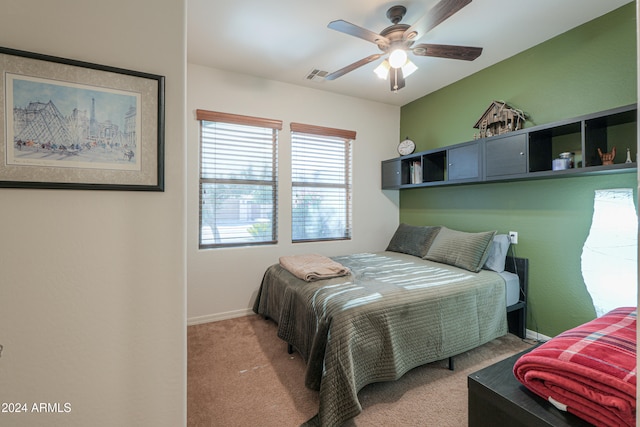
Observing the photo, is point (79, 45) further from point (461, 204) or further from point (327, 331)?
point (461, 204)

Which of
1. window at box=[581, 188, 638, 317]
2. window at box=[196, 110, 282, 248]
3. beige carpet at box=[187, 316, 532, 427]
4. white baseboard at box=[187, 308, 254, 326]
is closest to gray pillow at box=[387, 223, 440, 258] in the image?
beige carpet at box=[187, 316, 532, 427]

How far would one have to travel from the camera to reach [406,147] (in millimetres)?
3725

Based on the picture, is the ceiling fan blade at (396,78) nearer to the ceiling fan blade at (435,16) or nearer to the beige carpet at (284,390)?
the ceiling fan blade at (435,16)

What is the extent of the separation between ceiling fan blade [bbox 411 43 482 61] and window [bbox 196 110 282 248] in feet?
5.70

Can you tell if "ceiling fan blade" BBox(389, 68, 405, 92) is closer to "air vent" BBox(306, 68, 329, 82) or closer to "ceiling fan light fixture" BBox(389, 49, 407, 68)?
"ceiling fan light fixture" BBox(389, 49, 407, 68)

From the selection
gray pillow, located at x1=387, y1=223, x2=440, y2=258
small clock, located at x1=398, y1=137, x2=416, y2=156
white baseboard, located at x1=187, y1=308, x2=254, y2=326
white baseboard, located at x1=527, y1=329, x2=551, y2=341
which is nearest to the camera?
white baseboard, located at x1=527, y1=329, x2=551, y2=341

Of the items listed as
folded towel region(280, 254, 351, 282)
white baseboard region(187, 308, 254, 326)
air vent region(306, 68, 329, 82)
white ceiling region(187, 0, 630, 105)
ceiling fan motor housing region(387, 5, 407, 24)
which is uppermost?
air vent region(306, 68, 329, 82)

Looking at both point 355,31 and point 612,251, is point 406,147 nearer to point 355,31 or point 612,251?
point 355,31

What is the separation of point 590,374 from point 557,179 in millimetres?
2270

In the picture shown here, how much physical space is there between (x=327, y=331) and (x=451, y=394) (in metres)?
0.95

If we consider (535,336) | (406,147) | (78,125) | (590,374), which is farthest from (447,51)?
(535,336)

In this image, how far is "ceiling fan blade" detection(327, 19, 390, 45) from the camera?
5.74 feet

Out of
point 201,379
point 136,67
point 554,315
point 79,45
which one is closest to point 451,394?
point 554,315

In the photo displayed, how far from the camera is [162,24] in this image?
102cm
